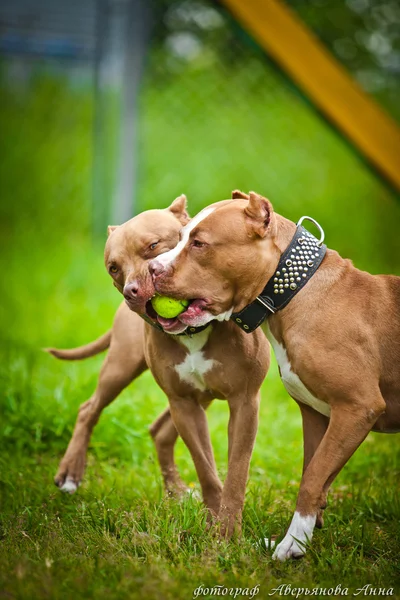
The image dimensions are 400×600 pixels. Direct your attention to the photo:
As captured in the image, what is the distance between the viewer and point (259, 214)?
3.75 metres

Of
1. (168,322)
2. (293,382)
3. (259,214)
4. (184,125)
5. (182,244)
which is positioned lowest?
(184,125)

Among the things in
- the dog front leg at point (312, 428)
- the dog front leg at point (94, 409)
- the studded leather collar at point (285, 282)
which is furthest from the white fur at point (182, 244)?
the dog front leg at point (94, 409)

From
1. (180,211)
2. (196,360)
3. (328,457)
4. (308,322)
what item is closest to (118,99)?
(180,211)

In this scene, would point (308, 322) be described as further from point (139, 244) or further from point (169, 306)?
point (139, 244)

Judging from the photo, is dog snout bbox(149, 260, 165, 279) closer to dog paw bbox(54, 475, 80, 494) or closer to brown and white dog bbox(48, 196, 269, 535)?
brown and white dog bbox(48, 196, 269, 535)

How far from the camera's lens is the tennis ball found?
3.80 metres

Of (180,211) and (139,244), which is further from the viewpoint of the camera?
(180,211)

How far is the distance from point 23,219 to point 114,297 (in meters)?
3.44

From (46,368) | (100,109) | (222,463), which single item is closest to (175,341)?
(222,463)

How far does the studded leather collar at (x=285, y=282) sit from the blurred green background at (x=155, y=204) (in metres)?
1.05

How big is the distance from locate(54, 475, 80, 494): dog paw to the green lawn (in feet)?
0.18

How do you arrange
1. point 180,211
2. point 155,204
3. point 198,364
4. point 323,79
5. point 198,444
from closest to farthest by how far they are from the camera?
point 198,364 < point 198,444 < point 180,211 < point 323,79 < point 155,204

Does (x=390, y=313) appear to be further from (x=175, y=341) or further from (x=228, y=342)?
(x=175, y=341)

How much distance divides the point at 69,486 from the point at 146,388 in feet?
6.47
